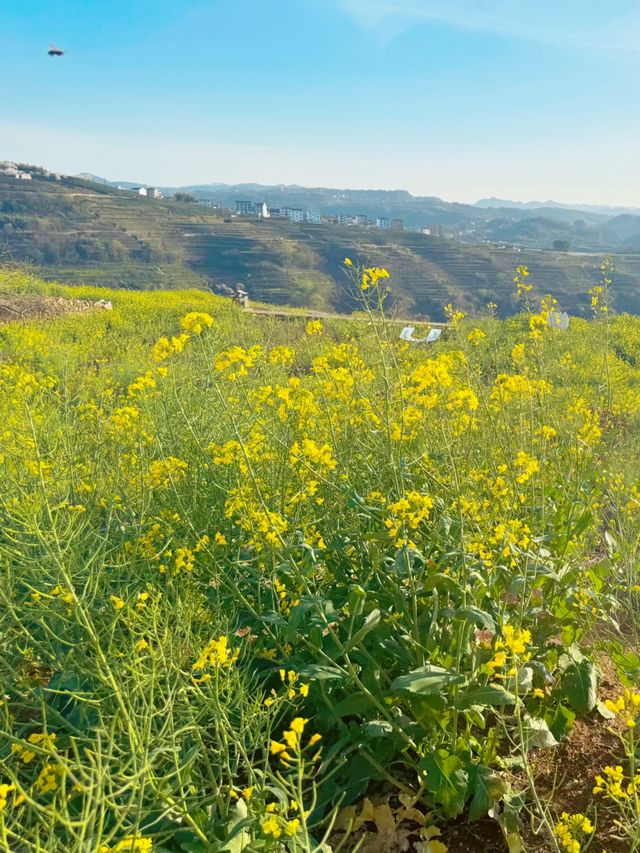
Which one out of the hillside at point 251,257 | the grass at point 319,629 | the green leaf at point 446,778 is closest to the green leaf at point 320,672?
the grass at point 319,629

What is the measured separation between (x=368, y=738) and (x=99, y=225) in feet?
206

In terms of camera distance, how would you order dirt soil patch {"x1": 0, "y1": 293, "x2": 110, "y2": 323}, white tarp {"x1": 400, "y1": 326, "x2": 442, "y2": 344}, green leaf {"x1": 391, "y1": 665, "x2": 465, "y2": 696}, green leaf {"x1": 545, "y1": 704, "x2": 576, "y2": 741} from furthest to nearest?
dirt soil patch {"x1": 0, "y1": 293, "x2": 110, "y2": 323}
white tarp {"x1": 400, "y1": 326, "x2": 442, "y2": 344}
green leaf {"x1": 545, "y1": 704, "x2": 576, "y2": 741}
green leaf {"x1": 391, "y1": 665, "x2": 465, "y2": 696}

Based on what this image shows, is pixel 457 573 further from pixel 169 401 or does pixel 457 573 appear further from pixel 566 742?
pixel 169 401

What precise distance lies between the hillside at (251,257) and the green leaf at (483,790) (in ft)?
135

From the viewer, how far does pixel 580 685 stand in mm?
2611

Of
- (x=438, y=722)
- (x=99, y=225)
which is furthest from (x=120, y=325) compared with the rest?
(x=99, y=225)

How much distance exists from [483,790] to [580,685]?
63 centimetres

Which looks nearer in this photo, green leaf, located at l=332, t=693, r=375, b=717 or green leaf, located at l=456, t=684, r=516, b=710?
green leaf, located at l=456, t=684, r=516, b=710

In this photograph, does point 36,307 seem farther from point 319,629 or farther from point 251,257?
point 251,257

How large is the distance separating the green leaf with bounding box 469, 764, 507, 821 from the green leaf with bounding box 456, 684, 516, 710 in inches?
9.1

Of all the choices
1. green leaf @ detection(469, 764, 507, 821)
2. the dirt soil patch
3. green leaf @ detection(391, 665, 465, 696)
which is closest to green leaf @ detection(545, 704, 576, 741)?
green leaf @ detection(469, 764, 507, 821)

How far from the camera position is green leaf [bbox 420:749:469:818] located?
2.20m

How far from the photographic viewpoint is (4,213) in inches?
2291

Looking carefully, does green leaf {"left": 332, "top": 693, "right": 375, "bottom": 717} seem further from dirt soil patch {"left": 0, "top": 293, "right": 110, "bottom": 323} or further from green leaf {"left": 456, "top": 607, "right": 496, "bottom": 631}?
dirt soil patch {"left": 0, "top": 293, "right": 110, "bottom": 323}
